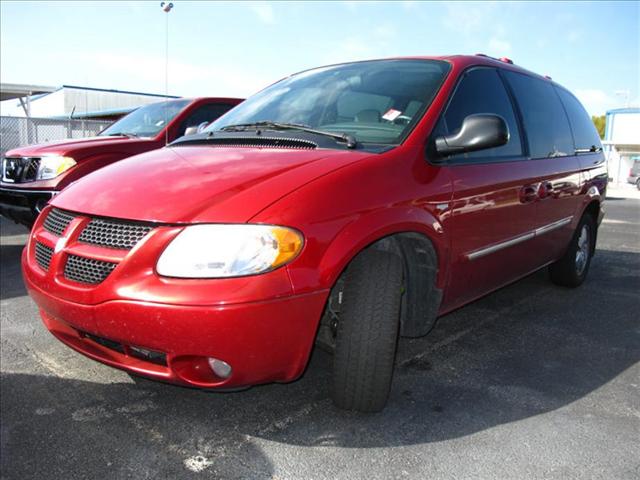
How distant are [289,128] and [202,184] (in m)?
0.84

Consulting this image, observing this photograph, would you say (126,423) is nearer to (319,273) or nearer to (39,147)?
(319,273)

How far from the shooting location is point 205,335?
1967 millimetres

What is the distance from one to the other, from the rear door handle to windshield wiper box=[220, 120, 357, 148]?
4.38ft

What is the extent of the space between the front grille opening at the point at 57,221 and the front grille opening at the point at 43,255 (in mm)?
78

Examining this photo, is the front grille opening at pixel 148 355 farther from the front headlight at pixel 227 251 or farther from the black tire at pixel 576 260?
the black tire at pixel 576 260

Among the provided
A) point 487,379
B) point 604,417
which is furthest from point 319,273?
point 604,417

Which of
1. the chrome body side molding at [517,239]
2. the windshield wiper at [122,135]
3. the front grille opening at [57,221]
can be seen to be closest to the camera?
the front grille opening at [57,221]

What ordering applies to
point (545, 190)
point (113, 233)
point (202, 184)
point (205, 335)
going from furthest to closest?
point (545, 190) < point (202, 184) < point (113, 233) < point (205, 335)

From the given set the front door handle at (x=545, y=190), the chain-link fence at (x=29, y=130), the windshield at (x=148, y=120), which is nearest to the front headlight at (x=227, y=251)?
the front door handle at (x=545, y=190)

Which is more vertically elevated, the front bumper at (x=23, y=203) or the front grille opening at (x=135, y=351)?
the front bumper at (x=23, y=203)

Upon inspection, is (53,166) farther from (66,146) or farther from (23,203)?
(23,203)

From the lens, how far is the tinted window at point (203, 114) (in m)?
6.15

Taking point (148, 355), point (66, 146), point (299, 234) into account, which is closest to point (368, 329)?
point (299, 234)

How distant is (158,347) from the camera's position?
2.04 m
